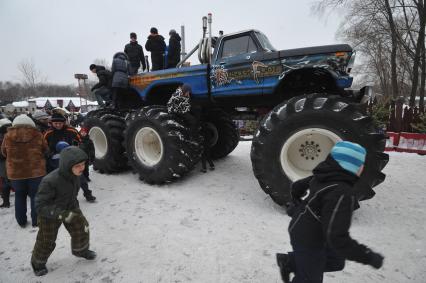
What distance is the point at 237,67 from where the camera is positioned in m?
4.13

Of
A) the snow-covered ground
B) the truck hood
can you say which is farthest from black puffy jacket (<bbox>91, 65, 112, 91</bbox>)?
the truck hood

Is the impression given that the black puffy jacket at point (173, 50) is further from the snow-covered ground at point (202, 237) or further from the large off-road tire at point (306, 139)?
the large off-road tire at point (306, 139)

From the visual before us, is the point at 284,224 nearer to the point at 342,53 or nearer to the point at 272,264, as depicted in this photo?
the point at 272,264

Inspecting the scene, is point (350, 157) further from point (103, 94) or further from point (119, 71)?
point (103, 94)

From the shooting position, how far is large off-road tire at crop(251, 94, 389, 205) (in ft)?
9.95

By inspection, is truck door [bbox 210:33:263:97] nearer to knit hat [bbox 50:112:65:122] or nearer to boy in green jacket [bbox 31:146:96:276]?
knit hat [bbox 50:112:65:122]

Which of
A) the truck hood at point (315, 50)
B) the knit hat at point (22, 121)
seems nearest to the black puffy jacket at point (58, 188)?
the knit hat at point (22, 121)

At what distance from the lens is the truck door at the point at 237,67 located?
400cm

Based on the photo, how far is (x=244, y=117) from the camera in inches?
217

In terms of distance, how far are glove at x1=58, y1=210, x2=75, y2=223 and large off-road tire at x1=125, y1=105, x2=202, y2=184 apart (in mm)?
2129

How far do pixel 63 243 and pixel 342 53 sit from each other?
416cm

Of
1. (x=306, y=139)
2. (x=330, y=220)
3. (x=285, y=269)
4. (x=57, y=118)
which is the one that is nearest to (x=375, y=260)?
(x=330, y=220)

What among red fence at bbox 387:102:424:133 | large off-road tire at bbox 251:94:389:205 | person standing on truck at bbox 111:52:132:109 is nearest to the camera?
large off-road tire at bbox 251:94:389:205

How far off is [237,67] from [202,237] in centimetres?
266
